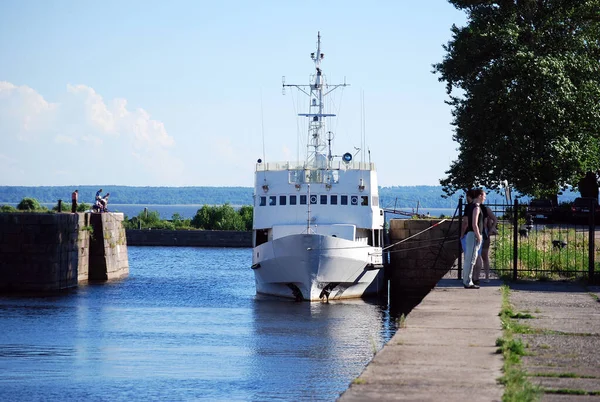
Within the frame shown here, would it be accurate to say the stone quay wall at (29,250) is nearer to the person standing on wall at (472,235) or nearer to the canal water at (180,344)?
the canal water at (180,344)

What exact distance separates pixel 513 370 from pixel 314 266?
2515 centimetres

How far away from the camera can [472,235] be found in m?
19.6

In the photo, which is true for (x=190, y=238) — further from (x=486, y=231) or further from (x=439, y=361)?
(x=439, y=361)

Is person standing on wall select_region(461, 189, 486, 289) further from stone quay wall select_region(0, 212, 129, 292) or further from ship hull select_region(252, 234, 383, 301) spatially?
Result: stone quay wall select_region(0, 212, 129, 292)

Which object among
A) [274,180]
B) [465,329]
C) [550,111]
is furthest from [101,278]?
[465,329]

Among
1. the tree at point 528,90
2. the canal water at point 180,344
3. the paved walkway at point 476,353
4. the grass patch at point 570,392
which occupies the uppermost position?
the tree at point 528,90

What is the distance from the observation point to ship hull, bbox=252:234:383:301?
3534 cm

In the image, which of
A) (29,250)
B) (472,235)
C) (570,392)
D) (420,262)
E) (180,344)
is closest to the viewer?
(570,392)

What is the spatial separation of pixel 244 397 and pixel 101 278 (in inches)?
1175

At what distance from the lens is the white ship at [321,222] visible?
36.5 metres

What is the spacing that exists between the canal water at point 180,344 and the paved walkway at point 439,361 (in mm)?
2610

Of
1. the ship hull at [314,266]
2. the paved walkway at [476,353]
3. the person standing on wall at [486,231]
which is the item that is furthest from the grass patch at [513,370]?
the ship hull at [314,266]

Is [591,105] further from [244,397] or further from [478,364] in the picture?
[478,364]

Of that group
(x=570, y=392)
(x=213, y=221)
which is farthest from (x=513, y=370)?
(x=213, y=221)
